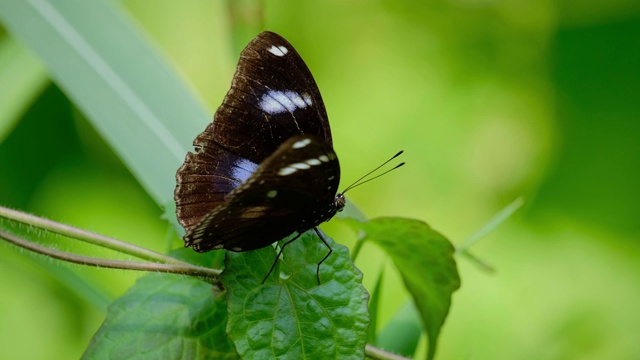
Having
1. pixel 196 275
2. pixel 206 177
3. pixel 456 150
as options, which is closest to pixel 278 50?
pixel 206 177

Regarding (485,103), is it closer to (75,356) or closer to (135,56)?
(135,56)

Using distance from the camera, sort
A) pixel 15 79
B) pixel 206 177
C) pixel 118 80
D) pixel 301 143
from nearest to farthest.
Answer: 1. pixel 301 143
2. pixel 206 177
3. pixel 118 80
4. pixel 15 79

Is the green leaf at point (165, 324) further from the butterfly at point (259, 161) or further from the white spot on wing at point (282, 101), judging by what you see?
the white spot on wing at point (282, 101)

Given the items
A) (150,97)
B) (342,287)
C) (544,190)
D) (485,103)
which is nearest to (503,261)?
(544,190)

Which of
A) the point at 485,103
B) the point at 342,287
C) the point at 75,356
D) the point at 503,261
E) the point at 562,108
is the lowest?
the point at 503,261

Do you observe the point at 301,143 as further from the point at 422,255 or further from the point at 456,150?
the point at 456,150

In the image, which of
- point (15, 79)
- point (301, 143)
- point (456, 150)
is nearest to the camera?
point (301, 143)
